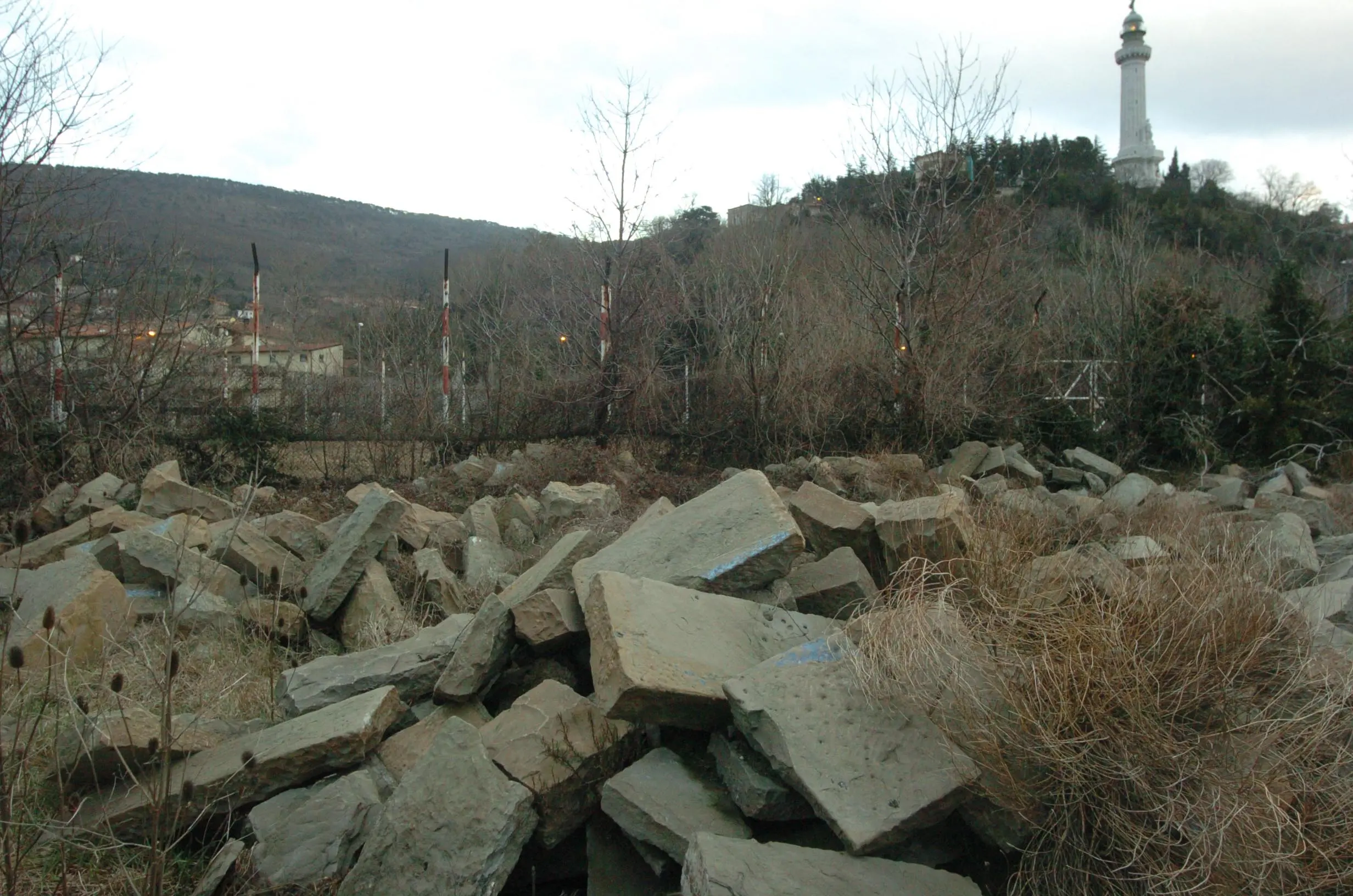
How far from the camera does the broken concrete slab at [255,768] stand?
3.19 metres

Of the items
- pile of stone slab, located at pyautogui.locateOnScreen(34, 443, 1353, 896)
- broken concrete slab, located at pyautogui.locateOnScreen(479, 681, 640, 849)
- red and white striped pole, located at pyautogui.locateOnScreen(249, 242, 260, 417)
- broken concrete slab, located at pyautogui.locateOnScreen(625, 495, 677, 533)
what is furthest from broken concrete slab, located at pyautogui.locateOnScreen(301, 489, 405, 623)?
red and white striped pole, located at pyautogui.locateOnScreen(249, 242, 260, 417)

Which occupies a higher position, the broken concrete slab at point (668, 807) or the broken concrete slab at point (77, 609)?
the broken concrete slab at point (77, 609)

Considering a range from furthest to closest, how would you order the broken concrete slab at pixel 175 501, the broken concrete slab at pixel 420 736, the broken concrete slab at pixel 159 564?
1. the broken concrete slab at pixel 175 501
2. the broken concrete slab at pixel 159 564
3. the broken concrete slab at pixel 420 736

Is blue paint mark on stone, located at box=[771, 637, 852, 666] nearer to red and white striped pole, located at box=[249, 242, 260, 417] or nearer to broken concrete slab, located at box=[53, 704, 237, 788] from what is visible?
broken concrete slab, located at box=[53, 704, 237, 788]

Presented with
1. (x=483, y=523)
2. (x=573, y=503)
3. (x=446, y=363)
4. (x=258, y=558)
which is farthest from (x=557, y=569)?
(x=446, y=363)

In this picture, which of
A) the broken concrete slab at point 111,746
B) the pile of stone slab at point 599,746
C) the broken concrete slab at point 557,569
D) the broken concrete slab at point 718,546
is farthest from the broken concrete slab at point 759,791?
the broken concrete slab at point 111,746

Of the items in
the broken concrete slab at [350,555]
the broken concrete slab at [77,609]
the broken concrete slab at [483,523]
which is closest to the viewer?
the broken concrete slab at [77,609]

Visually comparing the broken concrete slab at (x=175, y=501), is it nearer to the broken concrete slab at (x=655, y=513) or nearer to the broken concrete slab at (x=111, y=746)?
the broken concrete slab at (x=655, y=513)

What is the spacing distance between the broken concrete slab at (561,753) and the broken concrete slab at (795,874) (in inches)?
26.6

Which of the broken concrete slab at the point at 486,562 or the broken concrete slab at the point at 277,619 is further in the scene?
the broken concrete slab at the point at 486,562

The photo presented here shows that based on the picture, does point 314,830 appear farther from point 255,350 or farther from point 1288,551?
point 255,350

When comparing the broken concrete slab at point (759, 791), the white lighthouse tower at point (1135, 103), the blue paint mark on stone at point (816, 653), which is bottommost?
the broken concrete slab at point (759, 791)

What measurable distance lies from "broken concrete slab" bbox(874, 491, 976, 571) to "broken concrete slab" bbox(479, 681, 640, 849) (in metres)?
1.92

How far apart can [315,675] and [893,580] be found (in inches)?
102
